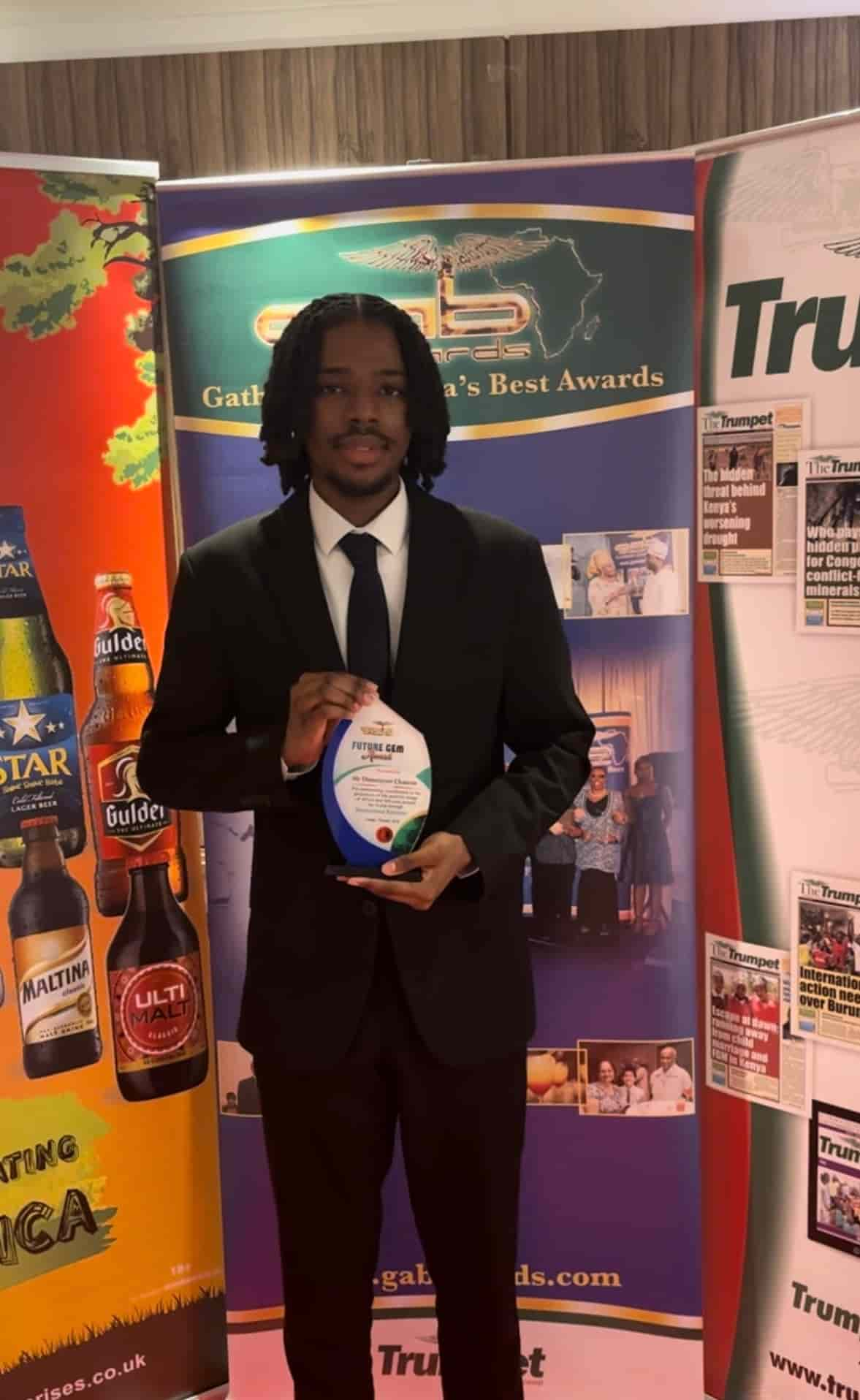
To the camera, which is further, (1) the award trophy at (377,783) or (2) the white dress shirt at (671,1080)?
(2) the white dress shirt at (671,1080)

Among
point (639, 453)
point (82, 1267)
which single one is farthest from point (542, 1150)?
point (639, 453)

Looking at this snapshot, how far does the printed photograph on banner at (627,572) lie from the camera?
1.97 metres

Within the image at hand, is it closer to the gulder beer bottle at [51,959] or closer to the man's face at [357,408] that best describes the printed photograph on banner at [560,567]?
the man's face at [357,408]

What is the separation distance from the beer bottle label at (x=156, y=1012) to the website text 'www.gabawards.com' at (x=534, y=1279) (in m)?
0.54

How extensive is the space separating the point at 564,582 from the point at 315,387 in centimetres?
53

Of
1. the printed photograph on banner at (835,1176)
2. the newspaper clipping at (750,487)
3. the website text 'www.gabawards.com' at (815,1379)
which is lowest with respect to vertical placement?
the website text 'www.gabawards.com' at (815,1379)

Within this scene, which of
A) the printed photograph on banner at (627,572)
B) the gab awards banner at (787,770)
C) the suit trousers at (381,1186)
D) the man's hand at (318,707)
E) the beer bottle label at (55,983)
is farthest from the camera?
the beer bottle label at (55,983)

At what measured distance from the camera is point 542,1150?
2102mm

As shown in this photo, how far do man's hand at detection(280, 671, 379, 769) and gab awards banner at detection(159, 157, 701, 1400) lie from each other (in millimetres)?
511

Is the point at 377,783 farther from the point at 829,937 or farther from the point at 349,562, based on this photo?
the point at 829,937

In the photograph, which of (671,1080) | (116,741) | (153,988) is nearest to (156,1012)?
(153,988)

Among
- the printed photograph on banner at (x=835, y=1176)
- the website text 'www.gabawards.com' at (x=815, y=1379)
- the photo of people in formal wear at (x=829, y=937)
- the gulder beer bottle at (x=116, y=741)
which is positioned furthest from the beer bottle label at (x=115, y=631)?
the website text 'www.gabawards.com' at (x=815, y=1379)

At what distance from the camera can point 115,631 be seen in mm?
2076

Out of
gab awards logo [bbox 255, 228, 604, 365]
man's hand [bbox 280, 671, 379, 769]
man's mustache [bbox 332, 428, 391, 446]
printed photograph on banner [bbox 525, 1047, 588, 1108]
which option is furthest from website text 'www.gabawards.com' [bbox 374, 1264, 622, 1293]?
gab awards logo [bbox 255, 228, 604, 365]
